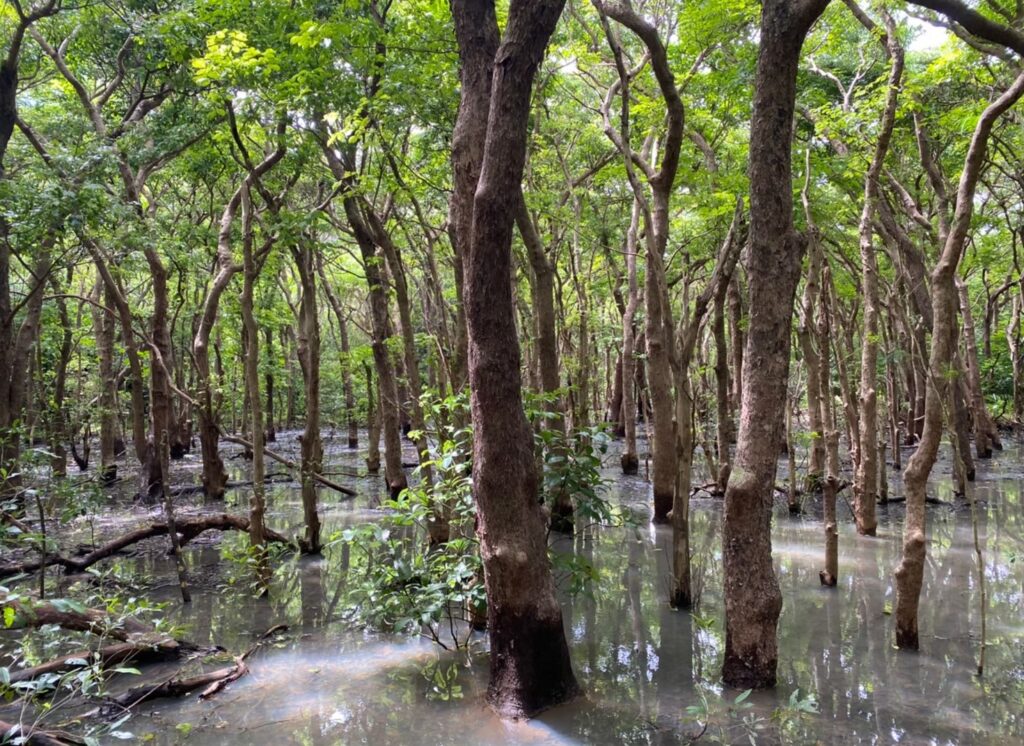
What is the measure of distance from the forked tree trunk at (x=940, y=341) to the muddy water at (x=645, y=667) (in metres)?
0.86

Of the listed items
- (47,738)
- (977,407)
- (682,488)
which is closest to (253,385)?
(47,738)

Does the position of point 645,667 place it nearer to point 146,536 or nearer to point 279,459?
point 279,459

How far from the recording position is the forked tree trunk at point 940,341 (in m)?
5.20

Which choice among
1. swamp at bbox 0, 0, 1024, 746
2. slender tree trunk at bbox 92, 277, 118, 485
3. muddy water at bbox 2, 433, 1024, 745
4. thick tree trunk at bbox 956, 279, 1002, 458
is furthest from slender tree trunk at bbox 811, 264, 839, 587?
slender tree trunk at bbox 92, 277, 118, 485

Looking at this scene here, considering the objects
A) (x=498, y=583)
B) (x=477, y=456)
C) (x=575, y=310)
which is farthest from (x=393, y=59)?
(x=575, y=310)

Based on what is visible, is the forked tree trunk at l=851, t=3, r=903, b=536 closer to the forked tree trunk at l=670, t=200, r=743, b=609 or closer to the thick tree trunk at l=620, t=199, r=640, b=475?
the forked tree trunk at l=670, t=200, r=743, b=609

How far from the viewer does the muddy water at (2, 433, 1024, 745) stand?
470 cm

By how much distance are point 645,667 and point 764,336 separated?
2.89m

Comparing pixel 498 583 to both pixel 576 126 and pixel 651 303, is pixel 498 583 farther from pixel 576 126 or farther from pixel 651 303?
pixel 576 126

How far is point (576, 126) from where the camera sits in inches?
580

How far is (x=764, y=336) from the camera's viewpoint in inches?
189

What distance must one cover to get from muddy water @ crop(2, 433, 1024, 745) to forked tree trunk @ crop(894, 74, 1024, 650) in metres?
0.86

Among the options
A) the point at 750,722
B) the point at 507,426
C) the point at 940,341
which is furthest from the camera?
the point at 940,341

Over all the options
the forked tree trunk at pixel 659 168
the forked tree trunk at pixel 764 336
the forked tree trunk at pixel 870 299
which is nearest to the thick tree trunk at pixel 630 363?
the forked tree trunk at pixel 659 168
